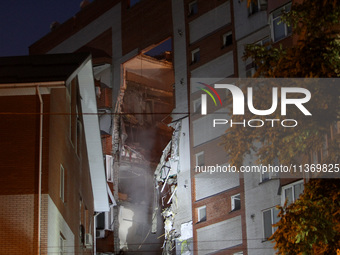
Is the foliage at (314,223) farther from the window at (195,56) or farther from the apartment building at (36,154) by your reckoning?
the window at (195,56)

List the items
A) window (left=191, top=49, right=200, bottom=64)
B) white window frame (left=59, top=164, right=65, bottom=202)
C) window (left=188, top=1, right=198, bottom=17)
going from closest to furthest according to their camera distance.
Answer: white window frame (left=59, top=164, right=65, bottom=202)
window (left=191, top=49, right=200, bottom=64)
window (left=188, top=1, right=198, bottom=17)

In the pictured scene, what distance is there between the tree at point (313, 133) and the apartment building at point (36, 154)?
618 centimetres

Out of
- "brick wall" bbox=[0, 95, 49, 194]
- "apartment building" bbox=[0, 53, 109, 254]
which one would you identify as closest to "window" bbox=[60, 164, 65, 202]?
"apartment building" bbox=[0, 53, 109, 254]

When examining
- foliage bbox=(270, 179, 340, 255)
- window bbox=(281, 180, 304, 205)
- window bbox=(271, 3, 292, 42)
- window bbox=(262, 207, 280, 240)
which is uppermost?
window bbox=(271, 3, 292, 42)

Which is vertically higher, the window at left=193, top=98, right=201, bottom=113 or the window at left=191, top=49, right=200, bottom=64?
the window at left=191, top=49, right=200, bottom=64

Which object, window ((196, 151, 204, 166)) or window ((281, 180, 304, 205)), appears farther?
window ((196, 151, 204, 166))

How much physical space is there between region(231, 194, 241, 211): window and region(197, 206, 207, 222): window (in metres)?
2.64

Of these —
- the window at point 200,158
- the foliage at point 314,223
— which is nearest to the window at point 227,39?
the window at point 200,158

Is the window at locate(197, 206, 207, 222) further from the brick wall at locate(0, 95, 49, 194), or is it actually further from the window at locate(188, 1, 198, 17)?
the brick wall at locate(0, 95, 49, 194)

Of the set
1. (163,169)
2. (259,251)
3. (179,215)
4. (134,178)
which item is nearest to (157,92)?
(134,178)

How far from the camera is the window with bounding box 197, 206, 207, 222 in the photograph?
4538 cm

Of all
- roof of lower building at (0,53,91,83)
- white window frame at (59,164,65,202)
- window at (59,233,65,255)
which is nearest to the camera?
roof of lower building at (0,53,91,83)

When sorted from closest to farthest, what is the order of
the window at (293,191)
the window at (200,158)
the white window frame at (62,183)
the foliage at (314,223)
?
1. the foliage at (314,223)
2. the white window frame at (62,183)
3. the window at (293,191)
4. the window at (200,158)

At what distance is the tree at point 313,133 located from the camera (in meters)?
15.7
